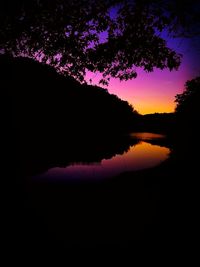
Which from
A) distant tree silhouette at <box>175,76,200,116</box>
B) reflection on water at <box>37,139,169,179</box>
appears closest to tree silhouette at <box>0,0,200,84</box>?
reflection on water at <box>37,139,169,179</box>

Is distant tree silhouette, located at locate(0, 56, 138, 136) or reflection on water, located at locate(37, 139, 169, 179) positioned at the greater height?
distant tree silhouette, located at locate(0, 56, 138, 136)

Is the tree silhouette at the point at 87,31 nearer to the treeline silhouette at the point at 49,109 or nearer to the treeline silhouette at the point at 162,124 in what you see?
the treeline silhouette at the point at 49,109

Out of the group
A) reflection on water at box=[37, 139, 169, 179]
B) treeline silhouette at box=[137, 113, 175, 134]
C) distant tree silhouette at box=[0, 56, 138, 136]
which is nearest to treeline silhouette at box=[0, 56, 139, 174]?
distant tree silhouette at box=[0, 56, 138, 136]

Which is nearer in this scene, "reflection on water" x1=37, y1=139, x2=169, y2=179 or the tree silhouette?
the tree silhouette

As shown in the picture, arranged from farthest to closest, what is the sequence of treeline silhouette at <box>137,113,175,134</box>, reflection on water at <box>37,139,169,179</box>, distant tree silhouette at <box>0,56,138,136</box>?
1. treeline silhouette at <box>137,113,175,134</box>
2. distant tree silhouette at <box>0,56,138,136</box>
3. reflection on water at <box>37,139,169,179</box>

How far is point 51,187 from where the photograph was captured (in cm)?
1140

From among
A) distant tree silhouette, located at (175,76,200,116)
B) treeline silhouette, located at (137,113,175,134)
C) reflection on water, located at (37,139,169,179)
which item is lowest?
reflection on water, located at (37,139,169,179)

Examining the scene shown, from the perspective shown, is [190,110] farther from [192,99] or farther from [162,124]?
[162,124]

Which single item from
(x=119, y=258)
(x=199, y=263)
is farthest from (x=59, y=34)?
(x=199, y=263)

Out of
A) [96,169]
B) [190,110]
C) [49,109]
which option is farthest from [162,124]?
[96,169]

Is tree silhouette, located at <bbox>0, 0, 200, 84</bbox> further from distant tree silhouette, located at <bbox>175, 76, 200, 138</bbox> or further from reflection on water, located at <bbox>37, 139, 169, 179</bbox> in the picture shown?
distant tree silhouette, located at <bbox>175, 76, 200, 138</bbox>

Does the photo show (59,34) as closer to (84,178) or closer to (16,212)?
(16,212)

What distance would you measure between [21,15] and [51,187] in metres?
6.83

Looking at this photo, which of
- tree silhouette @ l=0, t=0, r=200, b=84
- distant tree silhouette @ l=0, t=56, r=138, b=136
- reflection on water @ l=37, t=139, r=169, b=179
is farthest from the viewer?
distant tree silhouette @ l=0, t=56, r=138, b=136
